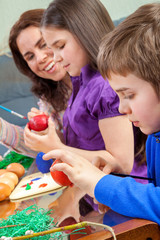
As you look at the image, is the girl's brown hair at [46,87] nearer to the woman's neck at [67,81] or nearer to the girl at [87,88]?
the woman's neck at [67,81]

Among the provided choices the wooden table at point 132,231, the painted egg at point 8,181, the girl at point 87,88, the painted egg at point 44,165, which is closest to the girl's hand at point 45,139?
the girl at point 87,88

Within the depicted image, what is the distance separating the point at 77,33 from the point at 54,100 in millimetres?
564

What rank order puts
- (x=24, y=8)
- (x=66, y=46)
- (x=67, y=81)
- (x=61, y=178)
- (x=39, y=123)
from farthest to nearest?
(x=24, y=8)
(x=67, y=81)
(x=39, y=123)
(x=66, y=46)
(x=61, y=178)

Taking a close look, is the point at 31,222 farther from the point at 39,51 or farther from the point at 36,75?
the point at 36,75

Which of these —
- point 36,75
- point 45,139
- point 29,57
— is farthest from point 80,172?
point 36,75

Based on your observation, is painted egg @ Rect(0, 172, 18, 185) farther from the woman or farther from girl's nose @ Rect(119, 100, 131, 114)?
girl's nose @ Rect(119, 100, 131, 114)

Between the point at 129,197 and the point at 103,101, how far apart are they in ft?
1.55

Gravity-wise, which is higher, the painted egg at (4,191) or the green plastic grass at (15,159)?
the painted egg at (4,191)

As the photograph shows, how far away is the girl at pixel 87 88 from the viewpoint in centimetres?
99

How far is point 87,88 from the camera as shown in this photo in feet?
3.66

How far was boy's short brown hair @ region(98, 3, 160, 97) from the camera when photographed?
629 mm

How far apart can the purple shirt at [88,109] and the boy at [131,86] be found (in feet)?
0.97

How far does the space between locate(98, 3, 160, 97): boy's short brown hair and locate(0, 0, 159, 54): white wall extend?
7.53ft

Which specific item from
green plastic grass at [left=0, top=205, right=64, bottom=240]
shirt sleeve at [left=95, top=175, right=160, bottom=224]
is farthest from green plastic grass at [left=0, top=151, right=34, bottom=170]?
shirt sleeve at [left=95, top=175, right=160, bottom=224]
